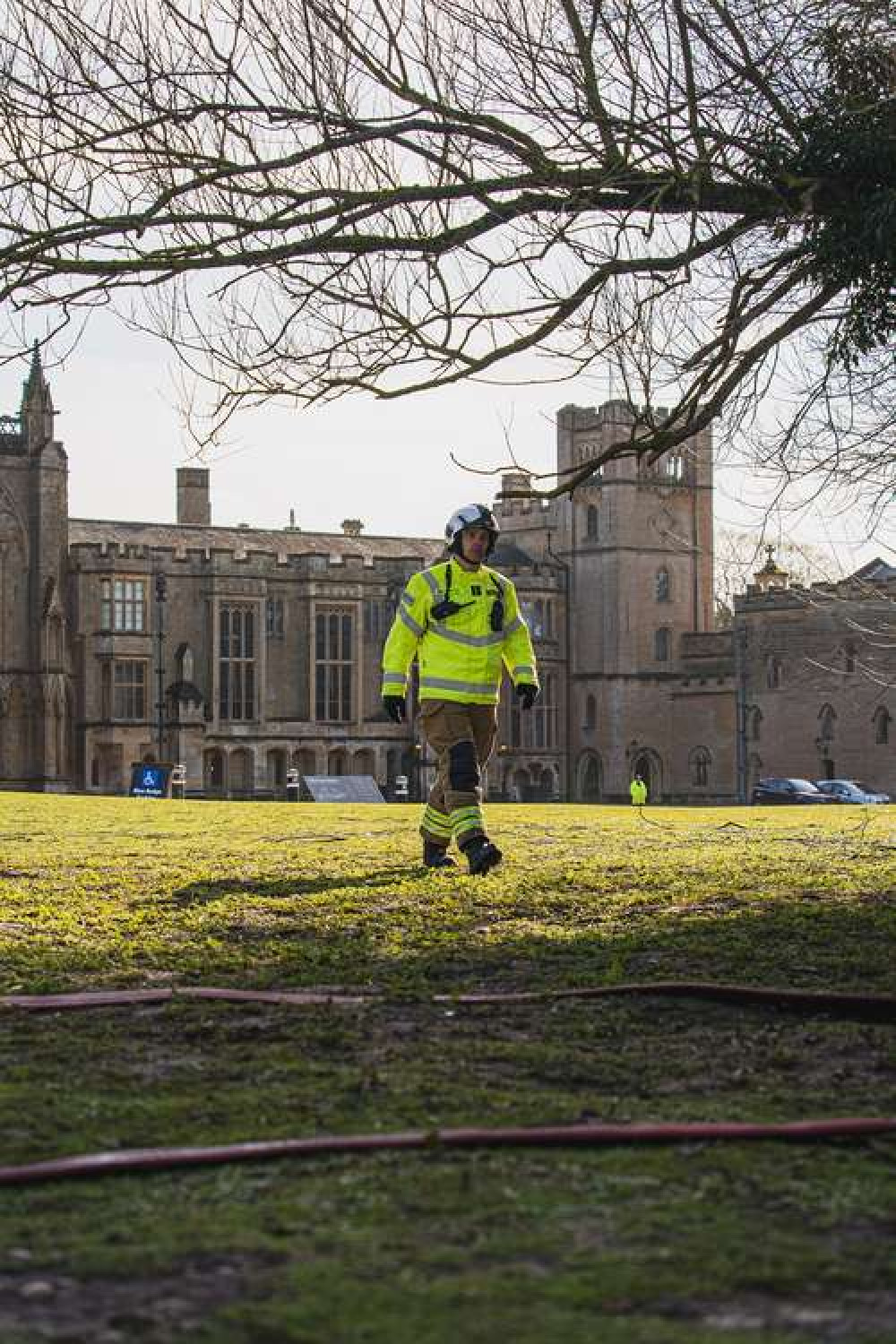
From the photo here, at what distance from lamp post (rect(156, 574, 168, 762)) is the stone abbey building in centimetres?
24

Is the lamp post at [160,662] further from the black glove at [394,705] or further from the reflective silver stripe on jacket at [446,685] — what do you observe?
the reflective silver stripe on jacket at [446,685]

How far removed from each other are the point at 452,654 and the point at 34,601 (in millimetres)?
60380

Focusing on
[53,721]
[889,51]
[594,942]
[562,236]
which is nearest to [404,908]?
[594,942]

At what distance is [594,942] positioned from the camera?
771 centimetres

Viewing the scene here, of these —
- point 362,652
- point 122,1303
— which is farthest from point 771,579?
point 122,1303

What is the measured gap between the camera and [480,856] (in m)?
10.7

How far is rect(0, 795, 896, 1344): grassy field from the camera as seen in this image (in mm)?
2996

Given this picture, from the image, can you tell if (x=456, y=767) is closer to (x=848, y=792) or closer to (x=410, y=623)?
(x=410, y=623)

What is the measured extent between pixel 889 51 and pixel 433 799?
4.80 meters

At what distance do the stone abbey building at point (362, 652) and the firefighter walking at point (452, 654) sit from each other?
5157cm

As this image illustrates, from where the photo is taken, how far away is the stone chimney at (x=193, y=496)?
84.4 meters

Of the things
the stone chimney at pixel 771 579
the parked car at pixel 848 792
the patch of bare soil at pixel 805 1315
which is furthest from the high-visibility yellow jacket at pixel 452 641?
the stone chimney at pixel 771 579

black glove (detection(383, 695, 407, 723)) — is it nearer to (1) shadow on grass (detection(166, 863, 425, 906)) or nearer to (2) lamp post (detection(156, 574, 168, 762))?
(1) shadow on grass (detection(166, 863, 425, 906))

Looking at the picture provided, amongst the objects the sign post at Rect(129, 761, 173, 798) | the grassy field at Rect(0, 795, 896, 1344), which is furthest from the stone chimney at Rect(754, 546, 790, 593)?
the grassy field at Rect(0, 795, 896, 1344)
